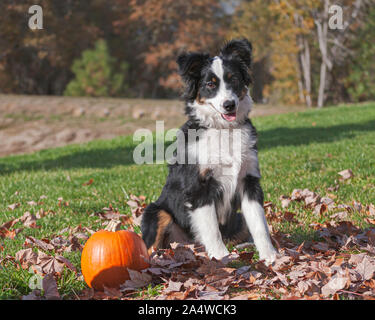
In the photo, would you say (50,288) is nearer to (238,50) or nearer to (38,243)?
(38,243)

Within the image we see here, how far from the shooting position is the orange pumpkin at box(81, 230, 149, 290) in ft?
9.91

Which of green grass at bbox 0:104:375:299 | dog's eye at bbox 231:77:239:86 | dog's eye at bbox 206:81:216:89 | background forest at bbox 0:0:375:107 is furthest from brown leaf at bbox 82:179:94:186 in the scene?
background forest at bbox 0:0:375:107

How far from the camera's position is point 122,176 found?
24.7ft

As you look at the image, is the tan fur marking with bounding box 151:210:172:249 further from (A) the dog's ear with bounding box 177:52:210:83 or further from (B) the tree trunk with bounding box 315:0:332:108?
(B) the tree trunk with bounding box 315:0:332:108

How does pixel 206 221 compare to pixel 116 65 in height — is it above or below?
below

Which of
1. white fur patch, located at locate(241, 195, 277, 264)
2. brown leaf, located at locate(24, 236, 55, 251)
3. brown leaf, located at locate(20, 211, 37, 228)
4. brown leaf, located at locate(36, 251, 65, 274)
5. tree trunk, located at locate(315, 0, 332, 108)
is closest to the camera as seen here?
brown leaf, located at locate(36, 251, 65, 274)

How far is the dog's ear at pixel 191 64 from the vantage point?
3854mm

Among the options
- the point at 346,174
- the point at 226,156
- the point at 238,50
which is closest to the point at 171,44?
the point at 346,174

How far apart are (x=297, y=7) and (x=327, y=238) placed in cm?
1857

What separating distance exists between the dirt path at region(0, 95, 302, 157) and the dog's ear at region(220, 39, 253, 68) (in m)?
10.5

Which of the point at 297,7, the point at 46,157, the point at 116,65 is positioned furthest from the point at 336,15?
the point at 46,157
